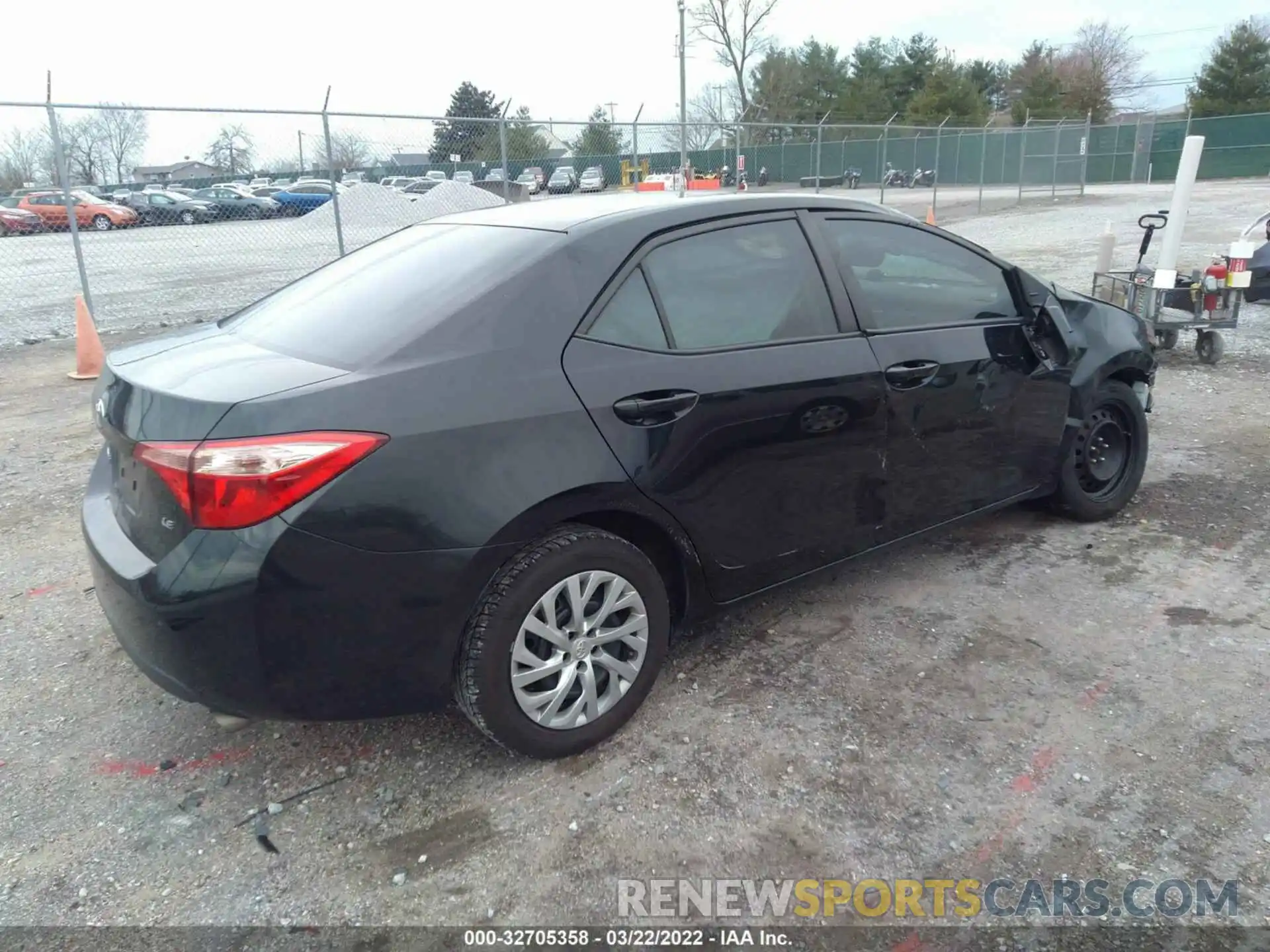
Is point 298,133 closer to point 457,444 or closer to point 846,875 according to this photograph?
point 457,444

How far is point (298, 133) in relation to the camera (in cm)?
1070

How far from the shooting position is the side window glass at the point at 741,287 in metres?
2.96

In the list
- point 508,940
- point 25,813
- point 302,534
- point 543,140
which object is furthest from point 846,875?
point 543,140

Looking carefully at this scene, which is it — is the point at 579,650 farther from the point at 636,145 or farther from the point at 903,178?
the point at 903,178

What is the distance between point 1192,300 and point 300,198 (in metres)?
11.1

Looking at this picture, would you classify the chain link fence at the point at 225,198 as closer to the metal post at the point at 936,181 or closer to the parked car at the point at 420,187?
the parked car at the point at 420,187

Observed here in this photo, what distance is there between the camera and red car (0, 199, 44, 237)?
11.5 metres

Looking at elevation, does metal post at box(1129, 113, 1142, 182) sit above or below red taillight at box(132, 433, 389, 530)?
above

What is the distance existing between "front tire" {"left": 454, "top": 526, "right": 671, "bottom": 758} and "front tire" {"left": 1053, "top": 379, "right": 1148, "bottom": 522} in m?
2.44

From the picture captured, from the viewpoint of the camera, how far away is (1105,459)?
4488 millimetres

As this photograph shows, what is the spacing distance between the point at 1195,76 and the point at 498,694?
63.5 m

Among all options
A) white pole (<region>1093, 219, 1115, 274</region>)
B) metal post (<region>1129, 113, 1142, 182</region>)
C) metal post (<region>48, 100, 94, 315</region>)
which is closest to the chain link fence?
metal post (<region>48, 100, 94, 315</region>)

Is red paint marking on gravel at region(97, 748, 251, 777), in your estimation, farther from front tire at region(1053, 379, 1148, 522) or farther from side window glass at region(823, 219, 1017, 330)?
front tire at region(1053, 379, 1148, 522)

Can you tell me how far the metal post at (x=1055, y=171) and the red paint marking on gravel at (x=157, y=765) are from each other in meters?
31.7
